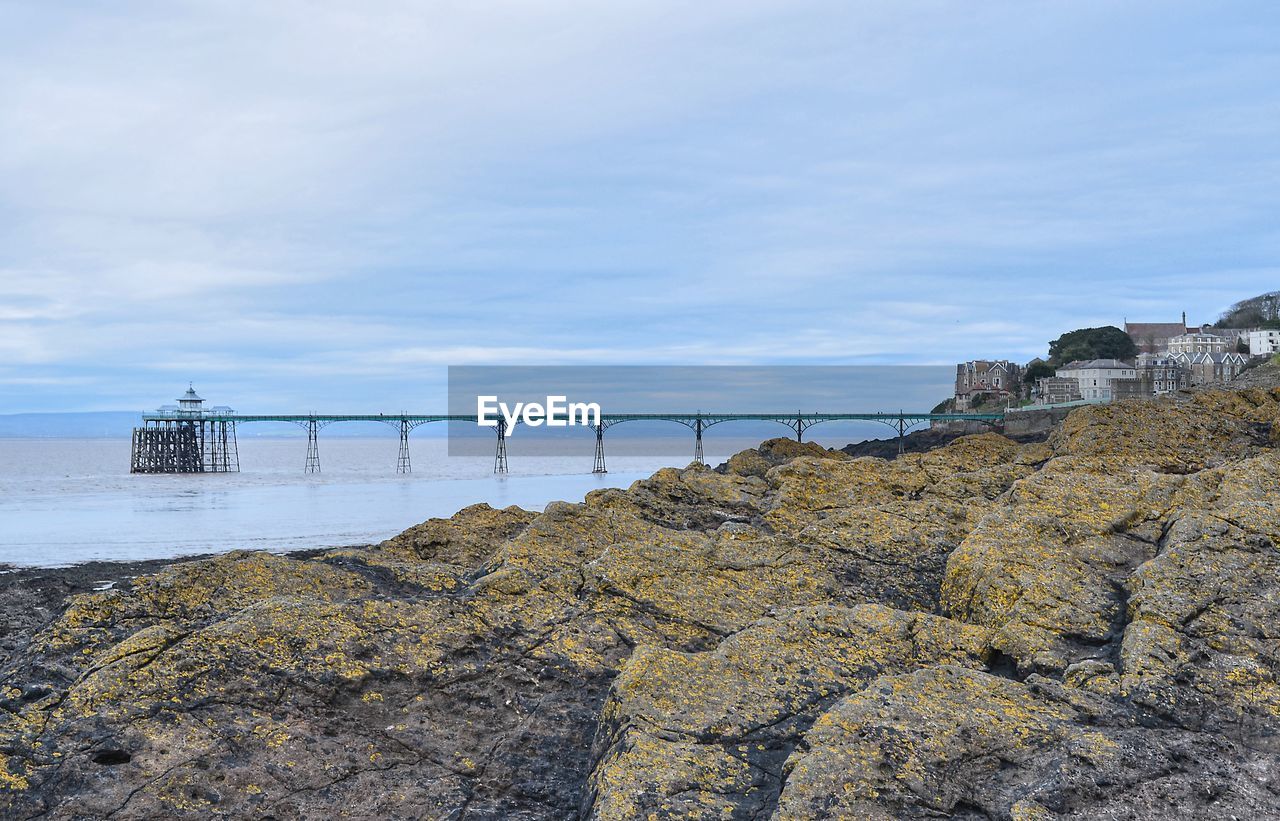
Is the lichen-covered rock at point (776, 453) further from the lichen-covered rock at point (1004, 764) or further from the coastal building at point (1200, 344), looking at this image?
the coastal building at point (1200, 344)

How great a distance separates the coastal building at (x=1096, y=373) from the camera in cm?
11650

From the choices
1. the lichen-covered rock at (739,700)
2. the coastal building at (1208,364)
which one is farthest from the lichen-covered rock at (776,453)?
the coastal building at (1208,364)

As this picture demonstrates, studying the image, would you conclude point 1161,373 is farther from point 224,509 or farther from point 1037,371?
point 224,509

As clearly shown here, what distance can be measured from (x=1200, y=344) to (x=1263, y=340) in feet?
34.2

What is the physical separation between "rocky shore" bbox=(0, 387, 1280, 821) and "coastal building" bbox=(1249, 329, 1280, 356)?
163669 millimetres

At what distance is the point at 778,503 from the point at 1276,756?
7.73 metres

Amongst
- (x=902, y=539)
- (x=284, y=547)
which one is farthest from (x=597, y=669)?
(x=284, y=547)

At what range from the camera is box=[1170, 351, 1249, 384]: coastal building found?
109 m

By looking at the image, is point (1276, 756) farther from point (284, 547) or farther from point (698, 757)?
point (284, 547)

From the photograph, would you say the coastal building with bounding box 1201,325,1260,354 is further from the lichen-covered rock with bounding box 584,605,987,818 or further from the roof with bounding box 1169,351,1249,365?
the lichen-covered rock with bounding box 584,605,987,818

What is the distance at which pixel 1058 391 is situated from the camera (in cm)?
11025

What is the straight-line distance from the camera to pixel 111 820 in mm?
5230

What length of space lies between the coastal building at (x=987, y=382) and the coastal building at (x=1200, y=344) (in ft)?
72.8

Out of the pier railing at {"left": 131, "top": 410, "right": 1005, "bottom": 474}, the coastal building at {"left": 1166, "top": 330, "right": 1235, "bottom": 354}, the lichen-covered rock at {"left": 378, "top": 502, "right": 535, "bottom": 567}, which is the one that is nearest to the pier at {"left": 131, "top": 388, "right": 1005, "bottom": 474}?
the pier railing at {"left": 131, "top": 410, "right": 1005, "bottom": 474}
